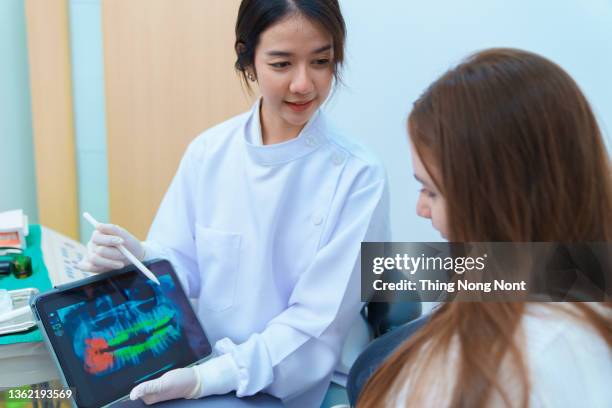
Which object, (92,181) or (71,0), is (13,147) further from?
(71,0)

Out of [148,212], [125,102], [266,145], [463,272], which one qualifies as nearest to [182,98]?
Result: [125,102]

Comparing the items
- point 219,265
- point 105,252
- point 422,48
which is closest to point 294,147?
point 219,265

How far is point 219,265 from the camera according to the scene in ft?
3.77

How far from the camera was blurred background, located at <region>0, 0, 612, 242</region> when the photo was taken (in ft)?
6.27

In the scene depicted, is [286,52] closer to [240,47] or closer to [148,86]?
[240,47]

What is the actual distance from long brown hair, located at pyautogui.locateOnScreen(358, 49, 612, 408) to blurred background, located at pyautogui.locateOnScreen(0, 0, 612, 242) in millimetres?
1264

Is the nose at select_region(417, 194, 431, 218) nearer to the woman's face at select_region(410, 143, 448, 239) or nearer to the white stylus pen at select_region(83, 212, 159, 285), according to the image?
the woman's face at select_region(410, 143, 448, 239)

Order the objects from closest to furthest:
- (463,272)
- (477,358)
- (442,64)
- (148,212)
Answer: (477,358), (463,272), (442,64), (148,212)

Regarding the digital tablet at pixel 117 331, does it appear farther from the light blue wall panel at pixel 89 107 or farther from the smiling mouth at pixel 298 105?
the light blue wall panel at pixel 89 107

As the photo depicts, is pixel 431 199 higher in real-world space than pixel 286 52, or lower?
lower

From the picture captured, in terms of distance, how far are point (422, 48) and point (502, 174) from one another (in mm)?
1352

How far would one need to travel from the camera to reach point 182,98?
2.13 m

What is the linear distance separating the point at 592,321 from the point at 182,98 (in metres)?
1.71

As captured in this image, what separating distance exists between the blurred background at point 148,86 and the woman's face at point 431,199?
126cm
